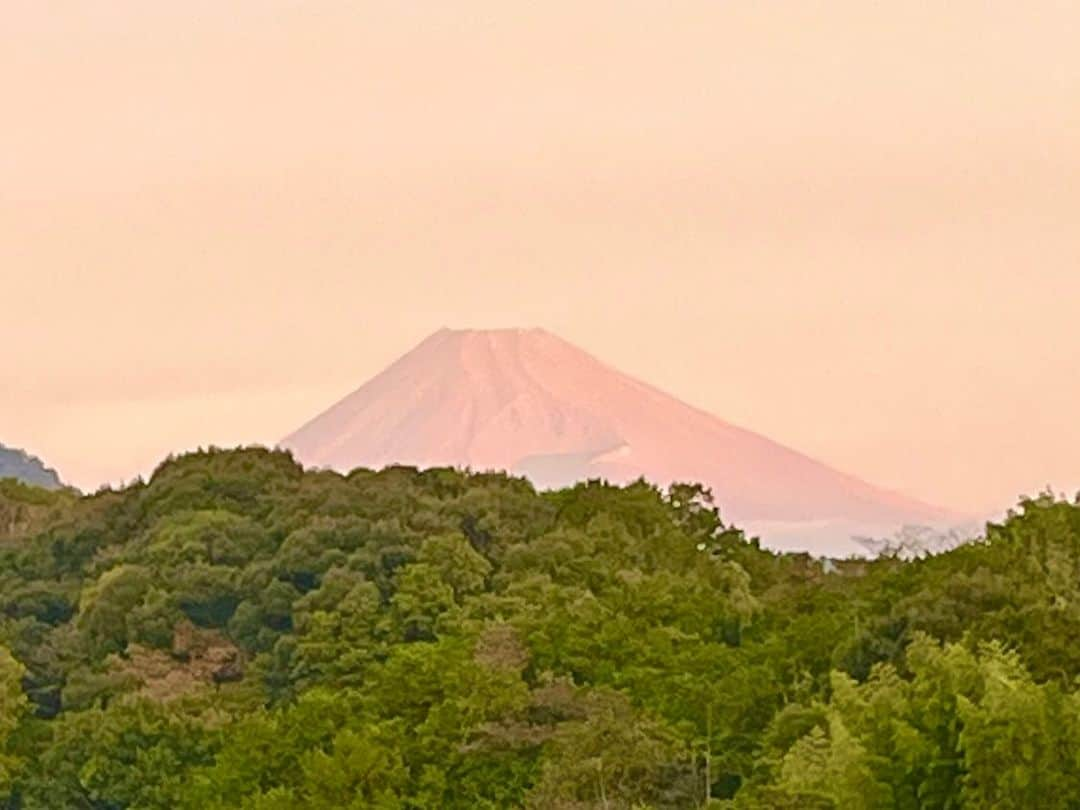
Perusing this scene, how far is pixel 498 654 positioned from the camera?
53344mm

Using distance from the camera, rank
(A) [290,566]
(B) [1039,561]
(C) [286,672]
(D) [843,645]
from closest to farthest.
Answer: (D) [843,645], (B) [1039,561], (C) [286,672], (A) [290,566]

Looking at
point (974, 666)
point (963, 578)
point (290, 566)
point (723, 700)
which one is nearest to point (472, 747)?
point (723, 700)

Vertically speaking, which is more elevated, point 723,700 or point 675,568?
point 675,568

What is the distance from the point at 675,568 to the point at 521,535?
401cm

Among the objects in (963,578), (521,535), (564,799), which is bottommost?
(564,799)

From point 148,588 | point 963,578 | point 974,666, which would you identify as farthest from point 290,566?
point 974,666

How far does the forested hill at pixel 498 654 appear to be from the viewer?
128 ft

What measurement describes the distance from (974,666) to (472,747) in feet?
40.2

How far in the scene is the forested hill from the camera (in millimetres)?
39000

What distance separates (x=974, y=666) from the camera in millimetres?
38031

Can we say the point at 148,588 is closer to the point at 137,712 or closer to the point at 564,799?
the point at 137,712

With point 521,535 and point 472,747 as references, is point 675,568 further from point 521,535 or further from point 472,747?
point 472,747

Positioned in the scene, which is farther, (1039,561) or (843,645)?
(1039,561)

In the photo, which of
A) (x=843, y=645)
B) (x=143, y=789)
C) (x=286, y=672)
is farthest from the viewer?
(x=286, y=672)
